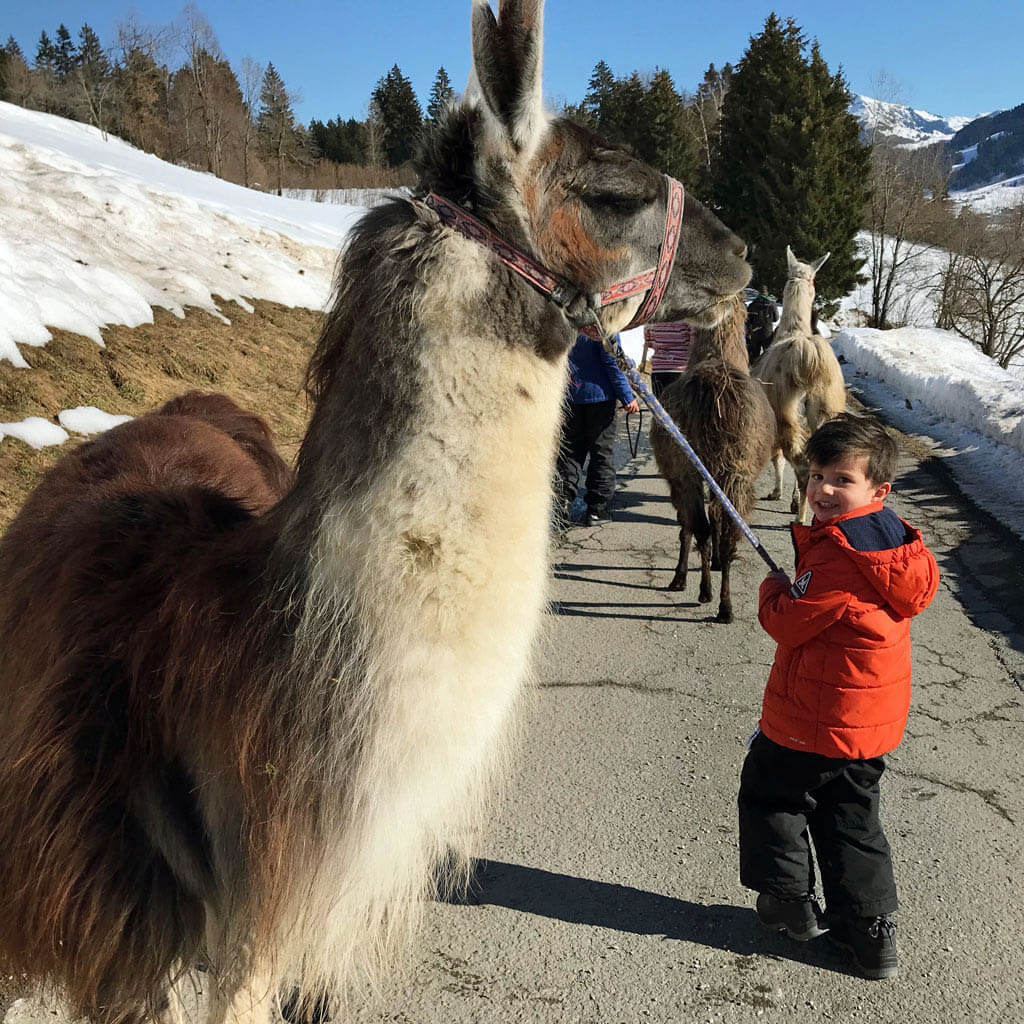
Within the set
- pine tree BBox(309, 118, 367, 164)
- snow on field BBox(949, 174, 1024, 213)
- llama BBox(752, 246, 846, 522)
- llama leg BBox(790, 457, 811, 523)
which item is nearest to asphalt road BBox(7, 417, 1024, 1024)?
llama leg BBox(790, 457, 811, 523)

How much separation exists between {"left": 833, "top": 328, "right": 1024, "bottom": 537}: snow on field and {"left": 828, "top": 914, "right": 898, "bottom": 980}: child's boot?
4631mm

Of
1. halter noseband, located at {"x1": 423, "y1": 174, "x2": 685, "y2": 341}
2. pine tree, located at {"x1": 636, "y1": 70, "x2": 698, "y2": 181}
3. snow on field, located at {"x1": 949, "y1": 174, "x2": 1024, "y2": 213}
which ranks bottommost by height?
halter noseband, located at {"x1": 423, "y1": 174, "x2": 685, "y2": 341}

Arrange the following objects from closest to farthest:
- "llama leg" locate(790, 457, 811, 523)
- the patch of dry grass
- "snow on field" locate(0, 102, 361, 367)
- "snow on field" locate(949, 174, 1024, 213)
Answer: the patch of dry grass < "llama leg" locate(790, 457, 811, 523) < "snow on field" locate(0, 102, 361, 367) < "snow on field" locate(949, 174, 1024, 213)

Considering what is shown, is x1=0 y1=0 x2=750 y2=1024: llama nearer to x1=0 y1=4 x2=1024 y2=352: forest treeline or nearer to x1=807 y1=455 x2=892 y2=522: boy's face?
x1=807 y1=455 x2=892 y2=522: boy's face

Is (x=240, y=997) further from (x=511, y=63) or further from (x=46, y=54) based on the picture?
(x=46, y=54)

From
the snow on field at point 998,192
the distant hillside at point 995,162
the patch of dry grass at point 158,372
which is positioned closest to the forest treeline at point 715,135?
the patch of dry grass at point 158,372

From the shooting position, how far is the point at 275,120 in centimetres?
3969

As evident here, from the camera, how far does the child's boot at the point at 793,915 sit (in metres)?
2.26

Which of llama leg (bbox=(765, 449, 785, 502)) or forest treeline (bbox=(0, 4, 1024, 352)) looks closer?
llama leg (bbox=(765, 449, 785, 502))

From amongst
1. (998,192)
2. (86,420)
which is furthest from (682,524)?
(998,192)

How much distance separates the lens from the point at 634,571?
545 centimetres

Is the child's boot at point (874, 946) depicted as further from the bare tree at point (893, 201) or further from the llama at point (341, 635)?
the bare tree at point (893, 201)

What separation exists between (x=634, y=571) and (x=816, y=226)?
24386 millimetres

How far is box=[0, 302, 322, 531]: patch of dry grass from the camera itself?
16.6 feet
